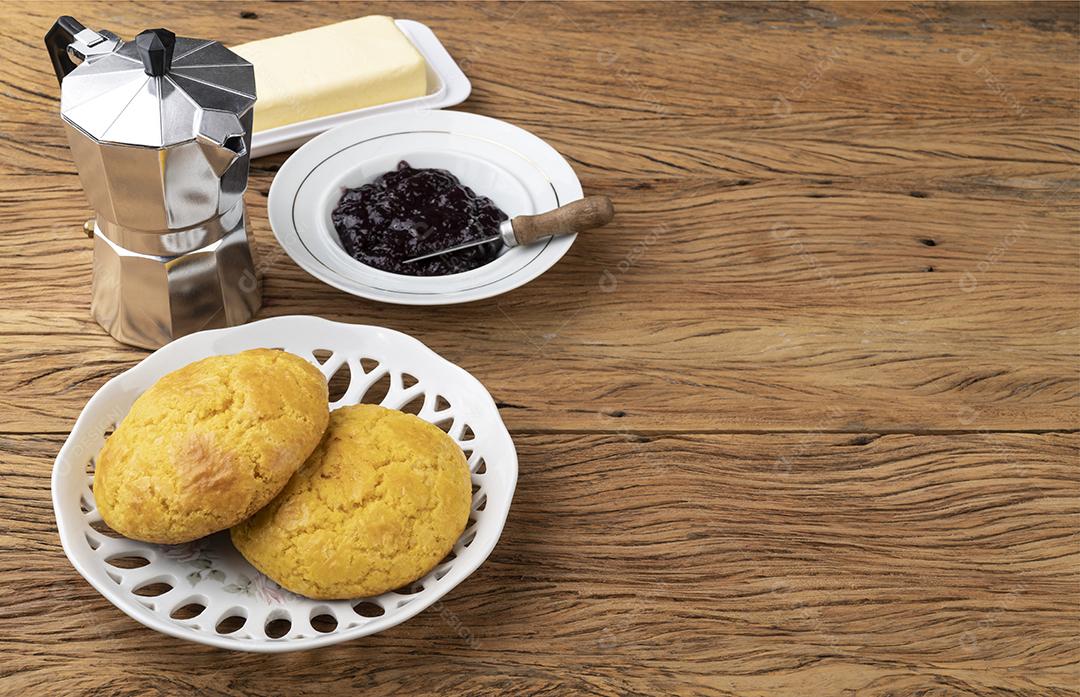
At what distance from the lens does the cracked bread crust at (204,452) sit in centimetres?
70

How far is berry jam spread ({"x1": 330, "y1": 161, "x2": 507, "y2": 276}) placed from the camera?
3.45ft

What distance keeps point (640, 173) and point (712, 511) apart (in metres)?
0.55

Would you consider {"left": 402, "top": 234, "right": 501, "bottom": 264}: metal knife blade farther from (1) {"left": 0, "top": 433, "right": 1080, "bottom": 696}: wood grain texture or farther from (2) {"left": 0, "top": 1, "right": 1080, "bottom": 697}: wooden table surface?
(1) {"left": 0, "top": 433, "right": 1080, "bottom": 696}: wood grain texture

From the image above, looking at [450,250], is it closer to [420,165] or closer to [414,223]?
[414,223]

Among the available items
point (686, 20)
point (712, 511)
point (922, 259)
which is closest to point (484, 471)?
point (712, 511)

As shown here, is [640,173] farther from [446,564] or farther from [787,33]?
[446,564]

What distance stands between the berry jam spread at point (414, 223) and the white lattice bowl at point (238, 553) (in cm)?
16

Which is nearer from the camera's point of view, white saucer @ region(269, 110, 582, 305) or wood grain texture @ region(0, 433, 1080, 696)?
wood grain texture @ region(0, 433, 1080, 696)

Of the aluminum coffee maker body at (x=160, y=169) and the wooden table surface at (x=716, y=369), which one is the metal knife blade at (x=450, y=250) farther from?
the aluminum coffee maker body at (x=160, y=169)

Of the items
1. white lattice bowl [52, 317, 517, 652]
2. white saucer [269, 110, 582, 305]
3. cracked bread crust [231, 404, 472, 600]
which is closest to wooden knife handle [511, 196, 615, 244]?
white saucer [269, 110, 582, 305]

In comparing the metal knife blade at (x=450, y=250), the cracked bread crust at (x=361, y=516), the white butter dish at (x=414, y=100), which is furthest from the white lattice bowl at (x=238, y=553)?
the white butter dish at (x=414, y=100)

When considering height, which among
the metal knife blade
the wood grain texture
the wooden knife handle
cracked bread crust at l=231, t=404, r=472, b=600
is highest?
the wooden knife handle

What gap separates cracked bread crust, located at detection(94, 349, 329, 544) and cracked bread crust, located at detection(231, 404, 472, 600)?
0.08 ft

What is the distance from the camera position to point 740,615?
0.81 metres
